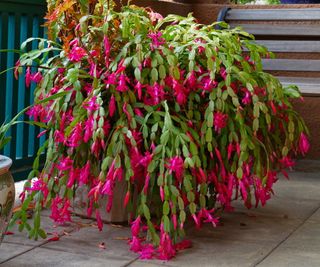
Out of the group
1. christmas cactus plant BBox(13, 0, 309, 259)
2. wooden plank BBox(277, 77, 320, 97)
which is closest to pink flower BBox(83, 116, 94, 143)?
christmas cactus plant BBox(13, 0, 309, 259)

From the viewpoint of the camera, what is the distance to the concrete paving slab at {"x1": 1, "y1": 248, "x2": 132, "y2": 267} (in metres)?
3.29

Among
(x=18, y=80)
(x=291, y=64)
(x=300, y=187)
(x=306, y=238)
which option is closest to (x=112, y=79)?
(x=306, y=238)

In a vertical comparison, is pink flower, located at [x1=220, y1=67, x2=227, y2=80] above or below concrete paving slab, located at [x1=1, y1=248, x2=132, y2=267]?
above

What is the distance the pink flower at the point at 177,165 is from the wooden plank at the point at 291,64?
109 inches

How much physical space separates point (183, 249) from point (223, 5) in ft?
11.0

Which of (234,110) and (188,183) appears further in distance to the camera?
(234,110)

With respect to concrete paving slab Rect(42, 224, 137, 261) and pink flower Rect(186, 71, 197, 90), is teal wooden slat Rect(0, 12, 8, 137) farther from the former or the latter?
pink flower Rect(186, 71, 197, 90)

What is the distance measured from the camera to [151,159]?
338 centimetres

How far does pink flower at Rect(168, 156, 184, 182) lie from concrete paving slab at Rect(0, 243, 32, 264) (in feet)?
2.35

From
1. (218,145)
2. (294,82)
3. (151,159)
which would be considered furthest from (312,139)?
(151,159)

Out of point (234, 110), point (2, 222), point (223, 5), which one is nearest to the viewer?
point (2, 222)

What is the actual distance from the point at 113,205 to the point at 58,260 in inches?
22.7

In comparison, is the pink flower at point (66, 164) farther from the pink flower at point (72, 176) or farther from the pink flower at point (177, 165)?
the pink flower at point (177, 165)

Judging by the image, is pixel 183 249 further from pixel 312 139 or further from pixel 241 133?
pixel 312 139
